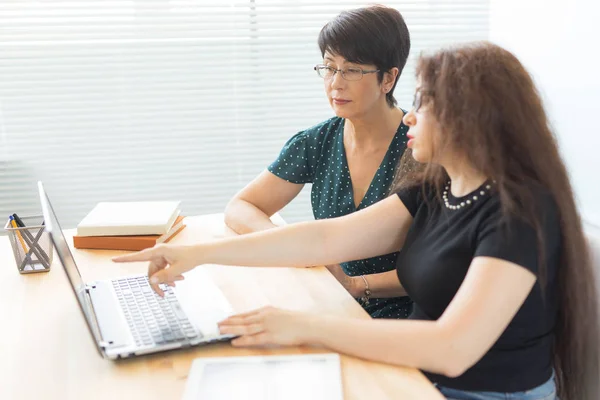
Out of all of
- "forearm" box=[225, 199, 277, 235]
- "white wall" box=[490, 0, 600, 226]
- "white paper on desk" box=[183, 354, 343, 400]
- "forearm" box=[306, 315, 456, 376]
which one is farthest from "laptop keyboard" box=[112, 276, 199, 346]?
"white wall" box=[490, 0, 600, 226]

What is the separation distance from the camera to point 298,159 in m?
1.98

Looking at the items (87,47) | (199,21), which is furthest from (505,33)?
(87,47)

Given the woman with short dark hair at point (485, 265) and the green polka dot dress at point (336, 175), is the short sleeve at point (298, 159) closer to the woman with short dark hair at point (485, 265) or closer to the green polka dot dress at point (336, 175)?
the green polka dot dress at point (336, 175)

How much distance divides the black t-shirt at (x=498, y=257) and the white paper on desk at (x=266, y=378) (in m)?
0.27

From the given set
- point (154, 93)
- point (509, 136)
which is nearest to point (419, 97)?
point (509, 136)

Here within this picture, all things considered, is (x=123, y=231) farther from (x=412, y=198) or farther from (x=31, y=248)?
(x=412, y=198)

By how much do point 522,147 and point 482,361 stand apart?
0.38 m

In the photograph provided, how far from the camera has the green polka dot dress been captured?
1.77 m

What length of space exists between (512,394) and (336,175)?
2.78 ft

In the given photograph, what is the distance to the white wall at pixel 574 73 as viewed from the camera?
2334 mm

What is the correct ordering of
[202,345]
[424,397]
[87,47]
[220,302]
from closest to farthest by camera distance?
[424,397], [202,345], [220,302], [87,47]

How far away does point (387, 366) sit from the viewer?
1082mm

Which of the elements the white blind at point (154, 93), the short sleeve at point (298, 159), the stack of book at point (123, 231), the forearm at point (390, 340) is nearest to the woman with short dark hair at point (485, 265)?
the forearm at point (390, 340)

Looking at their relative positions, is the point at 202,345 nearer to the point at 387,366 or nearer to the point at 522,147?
the point at 387,366
